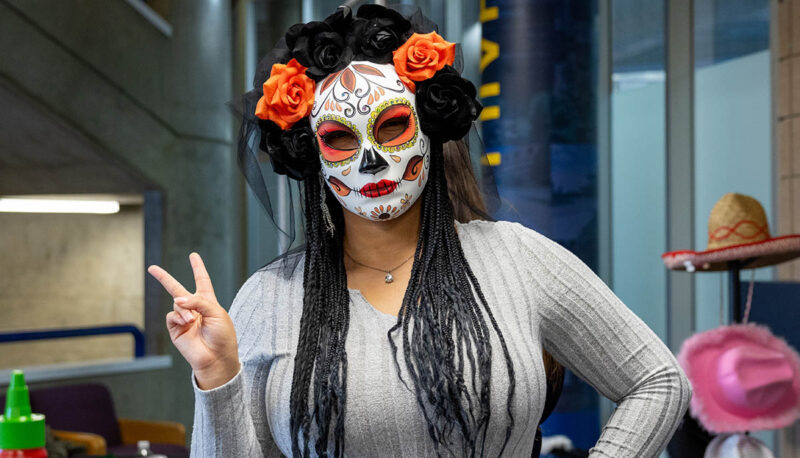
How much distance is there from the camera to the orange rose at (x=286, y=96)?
4.18ft

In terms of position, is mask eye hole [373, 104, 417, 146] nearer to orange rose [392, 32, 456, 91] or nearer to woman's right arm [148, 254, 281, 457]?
orange rose [392, 32, 456, 91]

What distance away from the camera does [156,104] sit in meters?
6.00

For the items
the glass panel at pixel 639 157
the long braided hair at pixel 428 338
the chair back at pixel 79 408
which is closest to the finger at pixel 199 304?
the long braided hair at pixel 428 338

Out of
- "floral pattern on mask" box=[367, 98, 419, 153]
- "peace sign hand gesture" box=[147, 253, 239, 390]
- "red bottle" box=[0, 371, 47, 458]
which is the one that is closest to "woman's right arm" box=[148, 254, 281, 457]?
"peace sign hand gesture" box=[147, 253, 239, 390]

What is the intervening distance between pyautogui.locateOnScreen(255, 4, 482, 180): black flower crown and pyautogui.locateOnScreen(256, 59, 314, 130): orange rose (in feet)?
0.05

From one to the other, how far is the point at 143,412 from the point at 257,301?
4978 mm

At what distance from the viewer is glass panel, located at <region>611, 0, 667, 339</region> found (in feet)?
13.6

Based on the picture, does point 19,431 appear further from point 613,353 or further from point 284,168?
point 613,353

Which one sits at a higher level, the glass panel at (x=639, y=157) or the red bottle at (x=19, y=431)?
the glass panel at (x=639, y=157)

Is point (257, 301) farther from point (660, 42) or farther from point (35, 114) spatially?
point (35, 114)

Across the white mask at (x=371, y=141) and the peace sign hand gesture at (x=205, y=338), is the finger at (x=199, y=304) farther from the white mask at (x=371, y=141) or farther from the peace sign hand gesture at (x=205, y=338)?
the white mask at (x=371, y=141)

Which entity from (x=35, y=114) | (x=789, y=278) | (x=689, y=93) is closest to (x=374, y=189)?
(x=789, y=278)

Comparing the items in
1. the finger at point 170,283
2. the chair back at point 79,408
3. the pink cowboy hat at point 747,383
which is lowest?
the chair back at point 79,408

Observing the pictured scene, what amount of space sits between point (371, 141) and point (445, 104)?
0.13m
